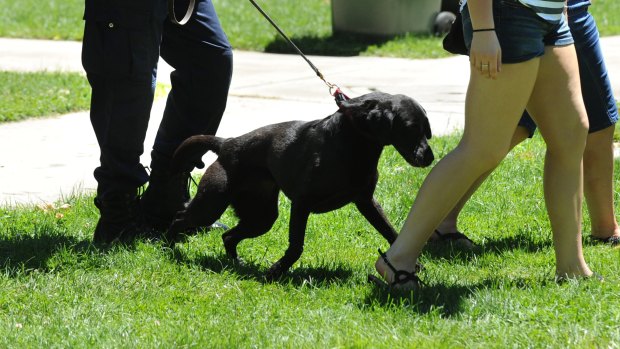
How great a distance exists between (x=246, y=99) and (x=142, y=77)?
13.5 feet

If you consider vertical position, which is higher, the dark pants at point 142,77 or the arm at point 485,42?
the arm at point 485,42

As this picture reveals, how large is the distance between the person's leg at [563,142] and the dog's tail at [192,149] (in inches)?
59.6

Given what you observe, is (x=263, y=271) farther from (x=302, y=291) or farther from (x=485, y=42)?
(x=485, y=42)

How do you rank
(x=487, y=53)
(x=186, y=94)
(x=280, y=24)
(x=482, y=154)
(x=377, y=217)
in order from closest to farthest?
(x=487, y=53) → (x=482, y=154) → (x=377, y=217) → (x=186, y=94) → (x=280, y=24)

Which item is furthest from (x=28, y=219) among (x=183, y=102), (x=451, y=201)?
(x=451, y=201)

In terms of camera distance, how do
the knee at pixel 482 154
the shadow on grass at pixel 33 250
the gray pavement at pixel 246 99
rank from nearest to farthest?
the knee at pixel 482 154
the shadow on grass at pixel 33 250
the gray pavement at pixel 246 99

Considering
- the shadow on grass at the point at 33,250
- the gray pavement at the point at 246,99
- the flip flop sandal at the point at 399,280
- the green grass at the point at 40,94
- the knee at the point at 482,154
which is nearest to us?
the knee at the point at 482,154

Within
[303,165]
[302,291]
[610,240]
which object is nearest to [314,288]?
[302,291]

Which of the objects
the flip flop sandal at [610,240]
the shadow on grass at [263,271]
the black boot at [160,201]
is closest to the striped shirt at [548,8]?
the shadow on grass at [263,271]

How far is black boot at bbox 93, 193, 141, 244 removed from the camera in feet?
16.3

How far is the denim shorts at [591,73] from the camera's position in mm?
4633

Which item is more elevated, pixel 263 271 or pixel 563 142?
pixel 563 142

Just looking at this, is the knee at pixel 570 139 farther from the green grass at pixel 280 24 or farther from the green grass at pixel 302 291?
the green grass at pixel 280 24

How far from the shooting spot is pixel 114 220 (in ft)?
16.4
